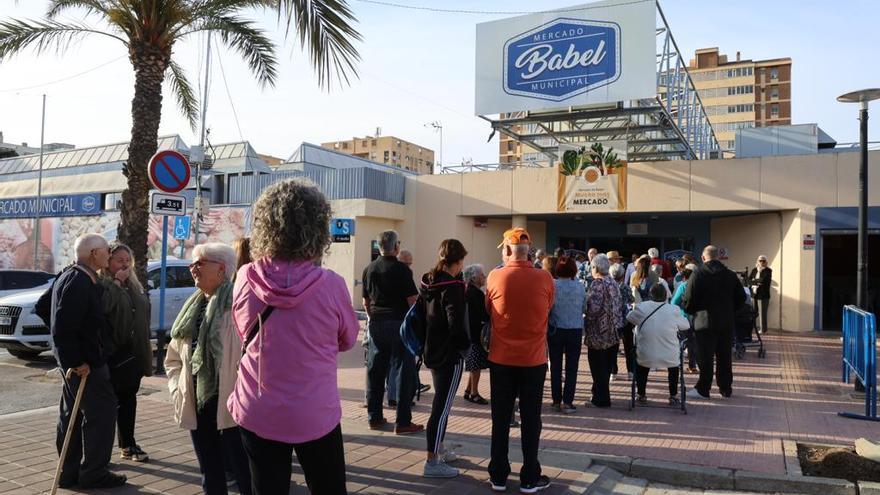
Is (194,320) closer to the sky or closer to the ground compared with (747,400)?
closer to the sky

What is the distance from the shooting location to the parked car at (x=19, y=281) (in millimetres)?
12523

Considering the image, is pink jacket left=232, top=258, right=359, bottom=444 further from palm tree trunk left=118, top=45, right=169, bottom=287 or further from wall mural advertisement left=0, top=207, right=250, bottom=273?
wall mural advertisement left=0, top=207, right=250, bottom=273

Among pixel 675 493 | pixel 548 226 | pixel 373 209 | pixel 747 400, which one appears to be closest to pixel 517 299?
pixel 675 493

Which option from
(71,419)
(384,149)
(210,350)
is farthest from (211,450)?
(384,149)

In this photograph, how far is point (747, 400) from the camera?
767 centimetres

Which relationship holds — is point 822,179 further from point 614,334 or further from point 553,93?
point 614,334

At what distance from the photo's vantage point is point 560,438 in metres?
5.96

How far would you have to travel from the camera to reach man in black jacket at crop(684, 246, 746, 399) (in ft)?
25.1

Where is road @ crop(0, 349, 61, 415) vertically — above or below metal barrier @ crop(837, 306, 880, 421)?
below

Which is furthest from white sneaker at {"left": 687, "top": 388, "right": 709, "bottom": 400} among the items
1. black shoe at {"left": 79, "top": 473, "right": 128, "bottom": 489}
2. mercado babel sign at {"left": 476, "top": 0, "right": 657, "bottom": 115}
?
mercado babel sign at {"left": 476, "top": 0, "right": 657, "bottom": 115}

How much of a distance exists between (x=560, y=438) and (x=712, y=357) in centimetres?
291

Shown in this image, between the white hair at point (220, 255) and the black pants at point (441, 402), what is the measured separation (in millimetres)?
1873

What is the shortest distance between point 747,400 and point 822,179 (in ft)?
30.2

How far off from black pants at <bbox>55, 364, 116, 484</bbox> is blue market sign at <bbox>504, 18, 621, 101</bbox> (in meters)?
13.8
